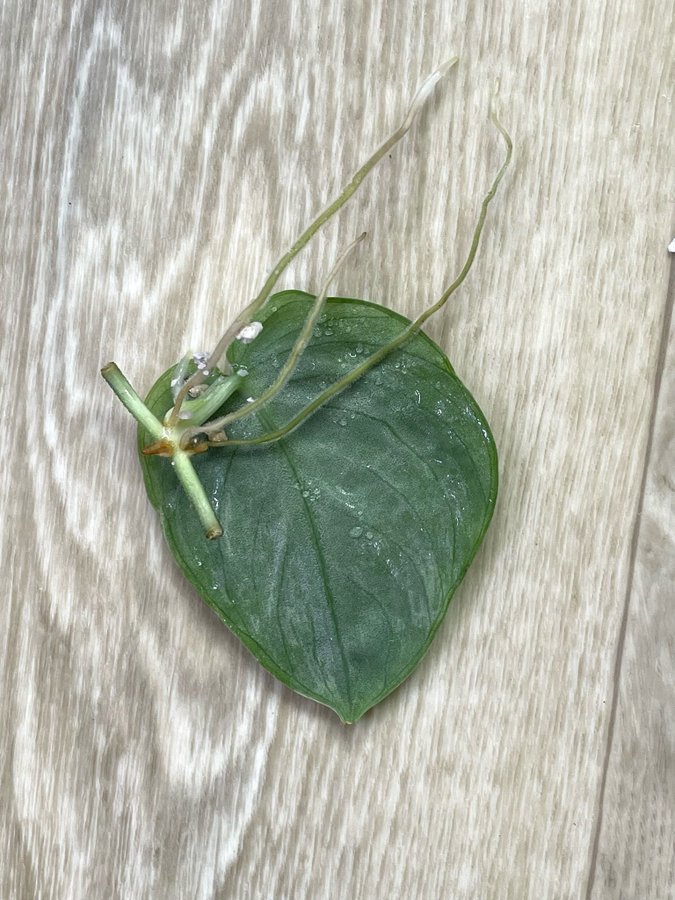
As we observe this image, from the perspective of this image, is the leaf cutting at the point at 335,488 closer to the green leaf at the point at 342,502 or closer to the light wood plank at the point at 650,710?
the green leaf at the point at 342,502

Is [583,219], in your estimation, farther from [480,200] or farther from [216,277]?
[216,277]

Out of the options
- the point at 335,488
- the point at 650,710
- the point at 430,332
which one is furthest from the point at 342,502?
the point at 650,710

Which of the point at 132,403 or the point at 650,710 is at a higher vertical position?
the point at 132,403

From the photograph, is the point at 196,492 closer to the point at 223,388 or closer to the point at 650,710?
the point at 223,388

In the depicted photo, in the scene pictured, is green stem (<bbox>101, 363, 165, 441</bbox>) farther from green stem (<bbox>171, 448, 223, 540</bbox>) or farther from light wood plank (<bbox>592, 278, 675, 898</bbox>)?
light wood plank (<bbox>592, 278, 675, 898</bbox>)

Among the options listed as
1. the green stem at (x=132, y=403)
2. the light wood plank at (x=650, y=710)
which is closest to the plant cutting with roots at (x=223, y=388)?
the green stem at (x=132, y=403)

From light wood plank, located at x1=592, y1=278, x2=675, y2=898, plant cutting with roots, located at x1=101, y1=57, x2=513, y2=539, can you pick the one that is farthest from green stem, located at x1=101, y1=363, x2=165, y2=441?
light wood plank, located at x1=592, y1=278, x2=675, y2=898

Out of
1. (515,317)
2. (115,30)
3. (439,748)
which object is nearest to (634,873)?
(439,748)

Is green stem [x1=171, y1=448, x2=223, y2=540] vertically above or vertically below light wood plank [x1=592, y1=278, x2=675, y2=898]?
above
